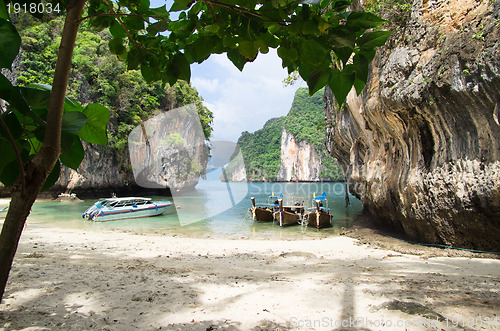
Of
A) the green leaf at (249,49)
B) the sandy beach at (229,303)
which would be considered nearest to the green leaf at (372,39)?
the green leaf at (249,49)

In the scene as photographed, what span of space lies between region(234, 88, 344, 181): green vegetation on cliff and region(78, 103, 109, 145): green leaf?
230ft

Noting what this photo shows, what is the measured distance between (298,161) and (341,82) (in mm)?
83588

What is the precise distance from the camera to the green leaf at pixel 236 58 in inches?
44.7

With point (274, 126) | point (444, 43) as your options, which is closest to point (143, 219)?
point (444, 43)

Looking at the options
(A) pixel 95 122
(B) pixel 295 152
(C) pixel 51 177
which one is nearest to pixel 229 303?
(C) pixel 51 177

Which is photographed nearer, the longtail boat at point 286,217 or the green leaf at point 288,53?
the green leaf at point 288,53

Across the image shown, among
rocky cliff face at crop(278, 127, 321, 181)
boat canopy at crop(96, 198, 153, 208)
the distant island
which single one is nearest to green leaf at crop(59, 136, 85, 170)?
boat canopy at crop(96, 198, 153, 208)

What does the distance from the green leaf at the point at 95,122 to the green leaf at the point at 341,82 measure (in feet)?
2.85

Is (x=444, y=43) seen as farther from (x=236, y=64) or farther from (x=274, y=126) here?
(x=274, y=126)

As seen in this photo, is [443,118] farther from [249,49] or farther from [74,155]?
[74,155]

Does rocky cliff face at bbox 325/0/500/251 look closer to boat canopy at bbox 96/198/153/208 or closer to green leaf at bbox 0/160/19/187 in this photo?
green leaf at bbox 0/160/19/187

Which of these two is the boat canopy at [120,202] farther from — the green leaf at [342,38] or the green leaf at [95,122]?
the green leaf at [342,38]

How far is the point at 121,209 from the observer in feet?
53.5

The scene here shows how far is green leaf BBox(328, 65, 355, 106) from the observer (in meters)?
1.01
